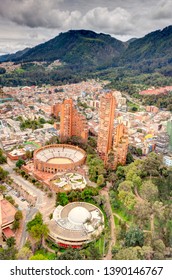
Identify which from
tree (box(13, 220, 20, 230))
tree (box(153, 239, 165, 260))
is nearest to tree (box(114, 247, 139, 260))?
tree (box(153, 239, 165, 260))

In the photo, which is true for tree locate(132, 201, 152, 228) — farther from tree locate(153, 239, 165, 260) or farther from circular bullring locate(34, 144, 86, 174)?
circular bullring locate(34, 144, 86, 174)

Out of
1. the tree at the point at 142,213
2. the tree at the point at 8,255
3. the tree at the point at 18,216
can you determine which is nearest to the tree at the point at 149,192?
the tree at the point at 142,213

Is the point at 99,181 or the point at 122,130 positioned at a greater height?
the point at 122,130

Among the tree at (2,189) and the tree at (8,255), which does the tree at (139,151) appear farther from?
the tree at (8,255)

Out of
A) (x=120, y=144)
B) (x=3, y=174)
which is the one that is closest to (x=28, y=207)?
(x=3, y=174)
